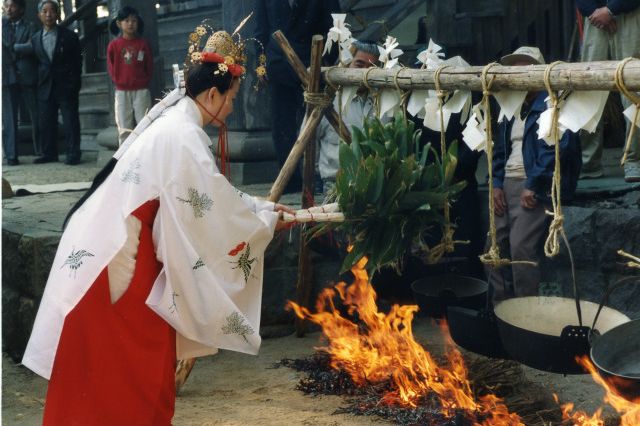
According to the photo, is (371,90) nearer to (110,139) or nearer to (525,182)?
(525,182)

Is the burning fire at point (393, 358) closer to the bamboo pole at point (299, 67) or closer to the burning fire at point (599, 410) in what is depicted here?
the burning fire at point (599, 410)

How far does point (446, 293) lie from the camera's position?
5.18 metres

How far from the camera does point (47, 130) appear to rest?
13.7m

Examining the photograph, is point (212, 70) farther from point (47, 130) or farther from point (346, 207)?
point (47, 130)

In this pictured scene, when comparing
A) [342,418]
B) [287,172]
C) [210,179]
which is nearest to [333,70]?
[287,172]

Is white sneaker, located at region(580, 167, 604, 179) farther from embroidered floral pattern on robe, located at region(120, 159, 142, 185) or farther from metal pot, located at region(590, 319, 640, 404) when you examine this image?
embroidered floral pattern on robe, located at region(120, 159, 142, 185)

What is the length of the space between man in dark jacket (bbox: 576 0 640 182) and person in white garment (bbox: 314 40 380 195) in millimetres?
1830

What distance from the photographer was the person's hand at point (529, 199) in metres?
6.04

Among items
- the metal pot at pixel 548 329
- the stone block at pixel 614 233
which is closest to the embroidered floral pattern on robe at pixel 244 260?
the metal pot at pixel 548 329

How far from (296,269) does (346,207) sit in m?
2.22

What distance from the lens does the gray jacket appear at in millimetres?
13742

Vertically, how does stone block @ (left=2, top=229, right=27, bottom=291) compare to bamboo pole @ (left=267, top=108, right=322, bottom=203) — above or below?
below

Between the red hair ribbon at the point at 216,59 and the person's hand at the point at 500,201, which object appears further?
the person's hand at the point at 500,201

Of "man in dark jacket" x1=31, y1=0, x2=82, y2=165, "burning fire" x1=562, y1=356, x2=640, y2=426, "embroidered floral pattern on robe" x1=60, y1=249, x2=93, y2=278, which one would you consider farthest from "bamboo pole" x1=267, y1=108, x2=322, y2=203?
"man in dark jacket" x1=31, y1=0, x2=82, y2=165
